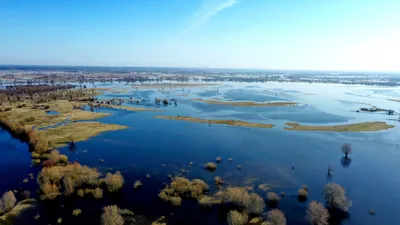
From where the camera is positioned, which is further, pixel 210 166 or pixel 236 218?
pixel 210 166

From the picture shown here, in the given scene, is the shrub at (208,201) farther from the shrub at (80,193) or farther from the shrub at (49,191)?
the shrub at (49,191)

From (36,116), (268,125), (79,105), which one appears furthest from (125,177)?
(79,105)

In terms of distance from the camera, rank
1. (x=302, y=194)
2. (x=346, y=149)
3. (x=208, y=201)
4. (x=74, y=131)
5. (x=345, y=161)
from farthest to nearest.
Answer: (x=74, y=131)
(x=346, y=149)
(x=345, y=161)
(x=302, y=194)
(x=208, y=201)

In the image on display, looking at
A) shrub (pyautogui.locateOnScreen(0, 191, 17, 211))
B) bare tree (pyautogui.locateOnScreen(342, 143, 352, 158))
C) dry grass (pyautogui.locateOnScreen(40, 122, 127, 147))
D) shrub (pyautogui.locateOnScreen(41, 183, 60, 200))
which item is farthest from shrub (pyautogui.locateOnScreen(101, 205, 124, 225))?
bare tree (pyautogui.locateOnScreen(342, 143, 352, 158))

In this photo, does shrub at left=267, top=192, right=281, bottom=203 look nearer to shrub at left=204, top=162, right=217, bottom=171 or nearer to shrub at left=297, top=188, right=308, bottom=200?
shrub at left=297, top=188, right=308, bottom=200

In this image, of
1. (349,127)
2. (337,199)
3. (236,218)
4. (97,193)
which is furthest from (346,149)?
(97,193)

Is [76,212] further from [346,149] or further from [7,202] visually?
[346,149]

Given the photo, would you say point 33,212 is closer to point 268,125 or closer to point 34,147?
point 34,147
